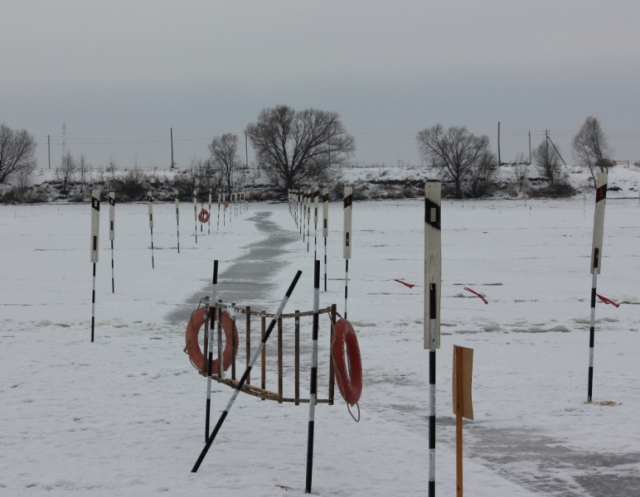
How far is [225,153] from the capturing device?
103 meters

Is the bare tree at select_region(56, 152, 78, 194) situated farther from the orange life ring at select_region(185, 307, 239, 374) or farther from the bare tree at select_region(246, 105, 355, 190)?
the orange life ring at select_region(185, 307, 239, 374)

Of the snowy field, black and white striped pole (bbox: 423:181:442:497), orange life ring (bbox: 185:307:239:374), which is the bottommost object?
the snowy field

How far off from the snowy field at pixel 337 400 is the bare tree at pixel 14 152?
83.3 metres

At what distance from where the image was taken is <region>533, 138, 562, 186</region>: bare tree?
312 feet

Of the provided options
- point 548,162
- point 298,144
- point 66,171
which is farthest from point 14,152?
point 548,162

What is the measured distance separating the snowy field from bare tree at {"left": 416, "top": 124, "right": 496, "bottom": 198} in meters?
73.9

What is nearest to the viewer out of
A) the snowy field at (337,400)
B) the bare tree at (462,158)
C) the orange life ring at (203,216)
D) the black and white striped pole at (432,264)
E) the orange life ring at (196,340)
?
the black and white striped pole at (432,264)

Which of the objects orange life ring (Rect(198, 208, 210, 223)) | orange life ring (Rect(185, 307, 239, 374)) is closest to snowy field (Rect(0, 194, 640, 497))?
orange life ring (Rect(185, 307, 239, 374))

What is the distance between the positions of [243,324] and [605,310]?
6.53 metres

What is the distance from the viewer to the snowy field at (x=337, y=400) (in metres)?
6.09

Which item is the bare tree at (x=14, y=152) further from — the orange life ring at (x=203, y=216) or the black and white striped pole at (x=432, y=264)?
the black and white striped pole at (x=432, y=264)

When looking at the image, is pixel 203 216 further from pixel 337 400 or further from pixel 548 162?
pixel 548 162

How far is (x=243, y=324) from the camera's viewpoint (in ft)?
43.3

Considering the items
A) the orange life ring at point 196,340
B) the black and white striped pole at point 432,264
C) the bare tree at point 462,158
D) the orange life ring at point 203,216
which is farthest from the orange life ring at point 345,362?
the bare tree at point 462,158
